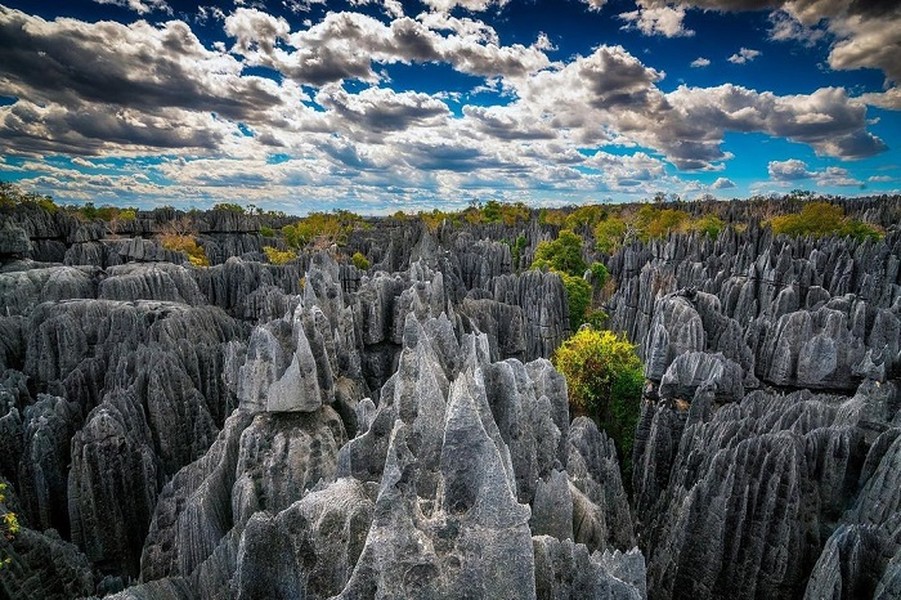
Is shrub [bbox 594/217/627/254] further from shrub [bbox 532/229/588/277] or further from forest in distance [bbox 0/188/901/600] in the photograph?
forest in distance [bbox 0/188/901/600]

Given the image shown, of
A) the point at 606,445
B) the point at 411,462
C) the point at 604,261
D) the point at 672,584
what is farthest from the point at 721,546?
the point at 604,261

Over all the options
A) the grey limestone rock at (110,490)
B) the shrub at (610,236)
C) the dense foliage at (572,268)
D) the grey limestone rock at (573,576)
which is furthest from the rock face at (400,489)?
the shrub at (610,236)

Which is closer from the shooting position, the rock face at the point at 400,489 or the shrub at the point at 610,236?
the rock face at the point at 400,489

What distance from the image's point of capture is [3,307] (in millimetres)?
32469

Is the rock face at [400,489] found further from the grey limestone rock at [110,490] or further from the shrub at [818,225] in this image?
the shrub at [818,225]

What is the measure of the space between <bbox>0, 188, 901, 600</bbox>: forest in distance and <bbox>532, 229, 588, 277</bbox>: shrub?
1393 centimetres

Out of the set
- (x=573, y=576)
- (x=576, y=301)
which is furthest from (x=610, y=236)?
(x=573, y=576)

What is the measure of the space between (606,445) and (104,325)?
92.6ft

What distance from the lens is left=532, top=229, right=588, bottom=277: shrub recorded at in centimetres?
5289

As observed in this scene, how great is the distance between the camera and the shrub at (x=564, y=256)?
2082 inches

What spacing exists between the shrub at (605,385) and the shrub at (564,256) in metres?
27.5

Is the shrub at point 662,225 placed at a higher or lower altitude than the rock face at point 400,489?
higher

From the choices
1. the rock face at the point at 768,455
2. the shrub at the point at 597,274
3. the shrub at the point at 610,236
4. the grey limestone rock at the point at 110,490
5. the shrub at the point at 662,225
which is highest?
the shrub at the point at 662,225

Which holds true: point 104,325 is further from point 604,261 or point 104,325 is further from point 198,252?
point 604,261
